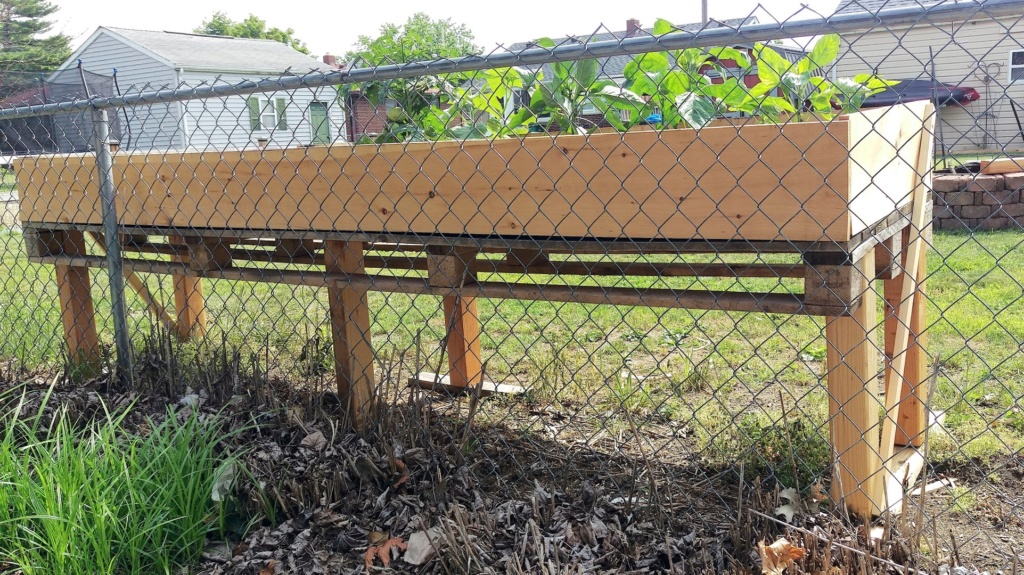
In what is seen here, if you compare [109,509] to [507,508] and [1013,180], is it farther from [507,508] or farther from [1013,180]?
[1013,180]

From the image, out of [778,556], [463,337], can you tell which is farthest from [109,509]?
[778,556]

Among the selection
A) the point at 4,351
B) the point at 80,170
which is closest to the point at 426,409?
the point at 80,170

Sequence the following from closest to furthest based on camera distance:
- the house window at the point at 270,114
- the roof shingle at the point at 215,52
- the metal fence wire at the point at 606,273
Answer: the metal fence wire at the point at 606,273, the house window at the point at 270,114, the roof shingle at the point at 215,52

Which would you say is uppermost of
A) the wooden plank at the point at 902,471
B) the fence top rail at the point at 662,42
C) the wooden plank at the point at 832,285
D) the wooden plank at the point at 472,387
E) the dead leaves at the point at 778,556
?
the fence top rail at the point at 662,42

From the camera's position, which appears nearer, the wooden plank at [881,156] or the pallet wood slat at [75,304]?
the wooden plank at [881,156]

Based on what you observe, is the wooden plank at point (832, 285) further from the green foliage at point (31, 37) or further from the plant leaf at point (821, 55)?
the green foliage at point (31, 37)

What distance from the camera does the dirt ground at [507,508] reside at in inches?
83.0

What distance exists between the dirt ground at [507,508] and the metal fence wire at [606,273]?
1 cm

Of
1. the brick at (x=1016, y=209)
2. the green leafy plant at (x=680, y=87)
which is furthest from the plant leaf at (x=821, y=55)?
the brick at (x=1016, y=209)

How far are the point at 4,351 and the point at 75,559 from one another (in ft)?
8.71

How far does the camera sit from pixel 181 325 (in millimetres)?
4293

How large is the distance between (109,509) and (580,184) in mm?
1582

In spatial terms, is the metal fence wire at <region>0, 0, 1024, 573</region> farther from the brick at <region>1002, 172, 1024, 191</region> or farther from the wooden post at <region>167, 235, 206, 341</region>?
the brick at <region>1002, 172, 1024, 191</region>

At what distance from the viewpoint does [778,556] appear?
1967mm
